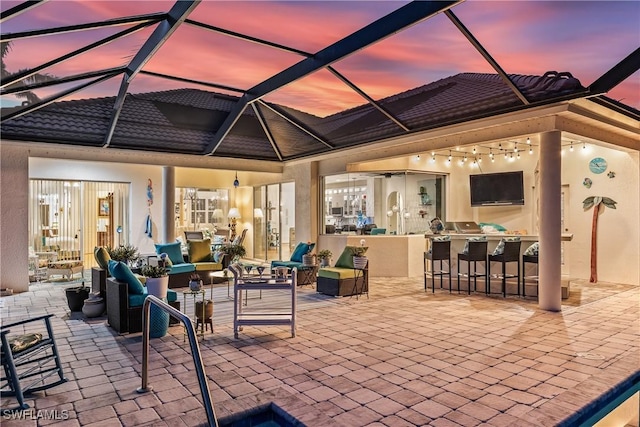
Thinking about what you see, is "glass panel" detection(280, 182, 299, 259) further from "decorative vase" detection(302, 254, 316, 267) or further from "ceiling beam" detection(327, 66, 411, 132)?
"ceiling beam" detection(327, 66, 411, 132)

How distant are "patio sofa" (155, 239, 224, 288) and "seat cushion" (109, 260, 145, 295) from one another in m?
3.01

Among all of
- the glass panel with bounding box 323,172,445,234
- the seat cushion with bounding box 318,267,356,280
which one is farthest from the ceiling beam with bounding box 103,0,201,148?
the glass panel with bounding box 323,172,445,234

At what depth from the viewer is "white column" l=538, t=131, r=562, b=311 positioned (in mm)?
6660

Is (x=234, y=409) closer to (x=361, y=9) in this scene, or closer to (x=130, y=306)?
(x=130, y=306)

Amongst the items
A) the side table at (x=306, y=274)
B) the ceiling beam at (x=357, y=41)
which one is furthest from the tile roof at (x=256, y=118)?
the side table at (x=306, y=274)

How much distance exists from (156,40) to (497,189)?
924 cm

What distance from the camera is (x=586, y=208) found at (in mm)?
9914

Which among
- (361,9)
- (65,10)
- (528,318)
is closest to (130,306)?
(65,10)

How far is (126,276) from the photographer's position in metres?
5.47

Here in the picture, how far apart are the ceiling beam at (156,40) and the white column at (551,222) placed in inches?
222

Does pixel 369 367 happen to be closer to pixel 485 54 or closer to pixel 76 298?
pixel 485 54

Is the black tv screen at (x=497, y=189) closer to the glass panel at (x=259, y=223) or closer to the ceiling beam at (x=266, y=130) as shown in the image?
the ceiling beam at (x=266, y=130)

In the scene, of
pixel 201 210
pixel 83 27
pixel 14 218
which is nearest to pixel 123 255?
pixel 14 218

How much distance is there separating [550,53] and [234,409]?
540cm
